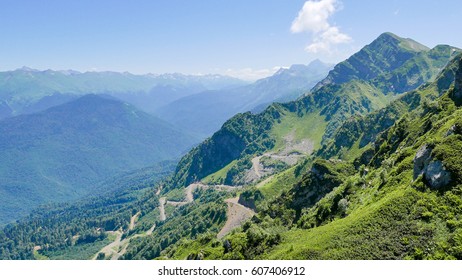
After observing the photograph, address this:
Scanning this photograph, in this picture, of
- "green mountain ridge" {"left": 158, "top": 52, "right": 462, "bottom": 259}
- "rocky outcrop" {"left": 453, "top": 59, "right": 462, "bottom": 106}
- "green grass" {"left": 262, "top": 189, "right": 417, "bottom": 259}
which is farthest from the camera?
"rocky outcrop" {"left": 453, "top": 59, "right": 462, "bottom": 106}

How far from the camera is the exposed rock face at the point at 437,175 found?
216 feet

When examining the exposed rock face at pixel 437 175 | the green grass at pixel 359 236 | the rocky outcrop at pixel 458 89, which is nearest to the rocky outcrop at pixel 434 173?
the exposed rock face at pixel 437 175

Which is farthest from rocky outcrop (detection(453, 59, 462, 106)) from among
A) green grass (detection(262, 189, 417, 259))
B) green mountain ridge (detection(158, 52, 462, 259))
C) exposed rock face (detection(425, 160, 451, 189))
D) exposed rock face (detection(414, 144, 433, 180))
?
green grass (detection(262, 189, 417, 259))

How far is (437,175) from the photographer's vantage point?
66.5 m

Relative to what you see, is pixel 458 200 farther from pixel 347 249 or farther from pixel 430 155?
pixel 347 249

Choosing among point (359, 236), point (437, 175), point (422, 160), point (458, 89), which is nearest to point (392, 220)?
point (359, 236)

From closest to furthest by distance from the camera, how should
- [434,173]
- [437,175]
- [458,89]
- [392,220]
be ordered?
1. [392,220]
2. [437,175]
3. [434,173]
4. [458,89]

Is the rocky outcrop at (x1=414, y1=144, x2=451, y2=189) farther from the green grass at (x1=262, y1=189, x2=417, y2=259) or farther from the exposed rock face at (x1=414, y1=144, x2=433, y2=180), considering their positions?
the green grass at (x1=262, y1=189, x2=417, y2=259)

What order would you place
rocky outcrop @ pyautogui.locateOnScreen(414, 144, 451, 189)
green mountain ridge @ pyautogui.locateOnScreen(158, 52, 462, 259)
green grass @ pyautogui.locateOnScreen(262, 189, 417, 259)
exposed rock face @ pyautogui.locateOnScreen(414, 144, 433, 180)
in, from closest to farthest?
green mountain ridge @ pyautogui.locateOnScreen(158, 52, 462, 259), green grass @ pyautogui.locateOnScreen(262, 189, 417, 259), rocky outcrop @ pyautogui.locateOnScreen(414, 144, 451, 189), exposed rock face @ pyautogui.locateOnScreen(414, 144, 433, 180)

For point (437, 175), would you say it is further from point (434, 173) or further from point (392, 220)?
point (392, 220)

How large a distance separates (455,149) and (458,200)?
9721mm

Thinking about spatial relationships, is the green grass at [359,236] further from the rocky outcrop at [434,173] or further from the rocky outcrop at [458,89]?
the rocky outcrop at [458,89]

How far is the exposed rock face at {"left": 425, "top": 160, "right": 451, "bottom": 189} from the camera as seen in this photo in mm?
65750
